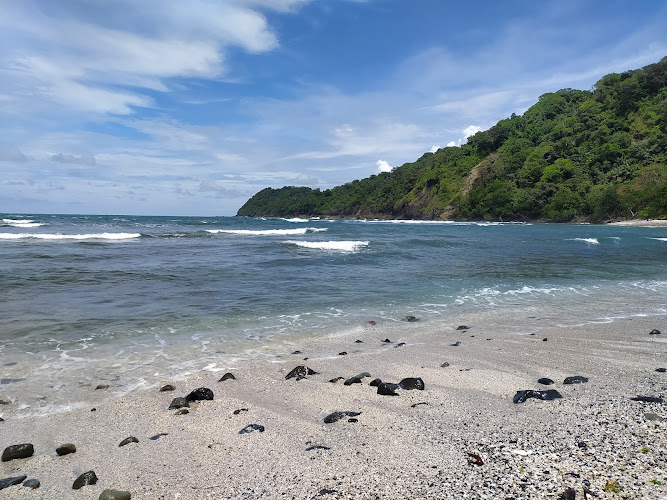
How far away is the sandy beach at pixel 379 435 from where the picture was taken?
8.88 ft

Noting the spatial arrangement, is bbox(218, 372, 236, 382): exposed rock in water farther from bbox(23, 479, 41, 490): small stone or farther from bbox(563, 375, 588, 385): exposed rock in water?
bbox(563, 375, 588, 385): exposed rock in water

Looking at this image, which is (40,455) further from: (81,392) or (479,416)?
(479,416)

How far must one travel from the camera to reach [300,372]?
18.0 feet

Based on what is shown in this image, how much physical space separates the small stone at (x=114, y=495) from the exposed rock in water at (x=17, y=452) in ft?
4.11

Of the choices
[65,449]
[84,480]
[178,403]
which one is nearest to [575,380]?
[178,403]

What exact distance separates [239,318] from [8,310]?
17.5 feet

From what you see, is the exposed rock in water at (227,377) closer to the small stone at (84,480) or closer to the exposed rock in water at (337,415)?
the exposed rock in water at (337,415)

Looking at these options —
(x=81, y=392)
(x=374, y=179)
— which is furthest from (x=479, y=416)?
(x=374, y=179)

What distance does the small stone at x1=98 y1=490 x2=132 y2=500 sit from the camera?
8.93 ft

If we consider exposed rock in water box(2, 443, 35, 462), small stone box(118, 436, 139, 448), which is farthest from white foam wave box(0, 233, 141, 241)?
small stone box(118, 436, 139, 448)

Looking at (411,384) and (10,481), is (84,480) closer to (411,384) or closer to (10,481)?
(10,481)

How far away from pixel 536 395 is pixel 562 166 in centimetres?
9988

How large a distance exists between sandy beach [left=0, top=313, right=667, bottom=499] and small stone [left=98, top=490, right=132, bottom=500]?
0.09m

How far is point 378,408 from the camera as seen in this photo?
422 centimetres
